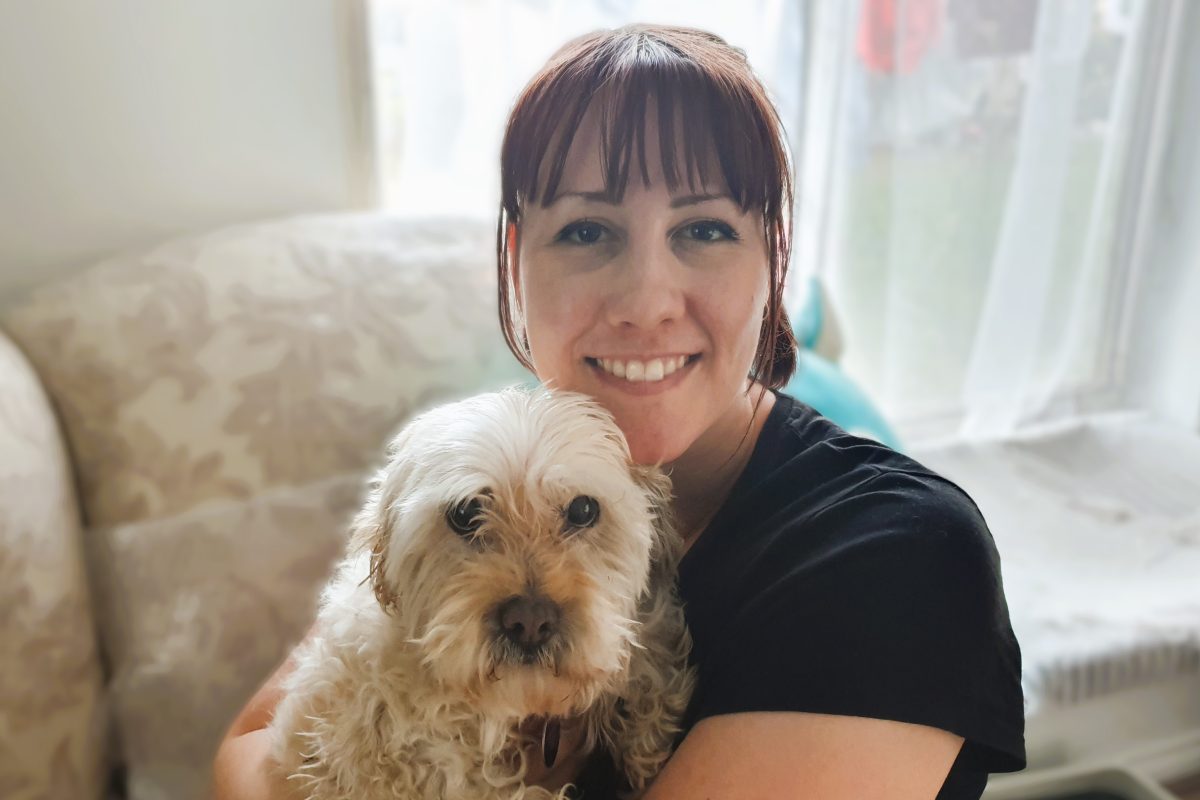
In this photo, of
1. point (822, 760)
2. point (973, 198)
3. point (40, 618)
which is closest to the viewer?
point (822, 760)

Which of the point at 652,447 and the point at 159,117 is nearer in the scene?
the point at 652,447

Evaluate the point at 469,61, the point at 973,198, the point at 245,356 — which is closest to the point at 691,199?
the point at 245,356

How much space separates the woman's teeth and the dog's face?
5 centimetres

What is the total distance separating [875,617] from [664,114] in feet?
1.55

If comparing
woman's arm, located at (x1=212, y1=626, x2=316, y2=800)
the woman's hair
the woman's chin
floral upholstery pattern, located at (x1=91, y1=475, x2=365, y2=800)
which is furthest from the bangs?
floral upholstery pattern, located at (x1=91, y1=475, x2=365, y2=800)

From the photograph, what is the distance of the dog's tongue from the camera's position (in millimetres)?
862

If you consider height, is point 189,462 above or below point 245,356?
below

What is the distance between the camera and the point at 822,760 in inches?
27.3

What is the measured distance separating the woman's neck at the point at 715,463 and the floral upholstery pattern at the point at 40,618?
974 millimetres

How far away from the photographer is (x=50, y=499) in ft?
4.48

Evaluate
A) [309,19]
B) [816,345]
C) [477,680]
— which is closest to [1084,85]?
[816,345]

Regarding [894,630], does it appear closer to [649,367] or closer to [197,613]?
[649,367]

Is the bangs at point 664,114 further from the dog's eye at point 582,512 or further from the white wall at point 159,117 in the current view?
the white wall at point 159,117

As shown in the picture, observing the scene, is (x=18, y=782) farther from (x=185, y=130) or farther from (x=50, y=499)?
(x=185, y=130)
